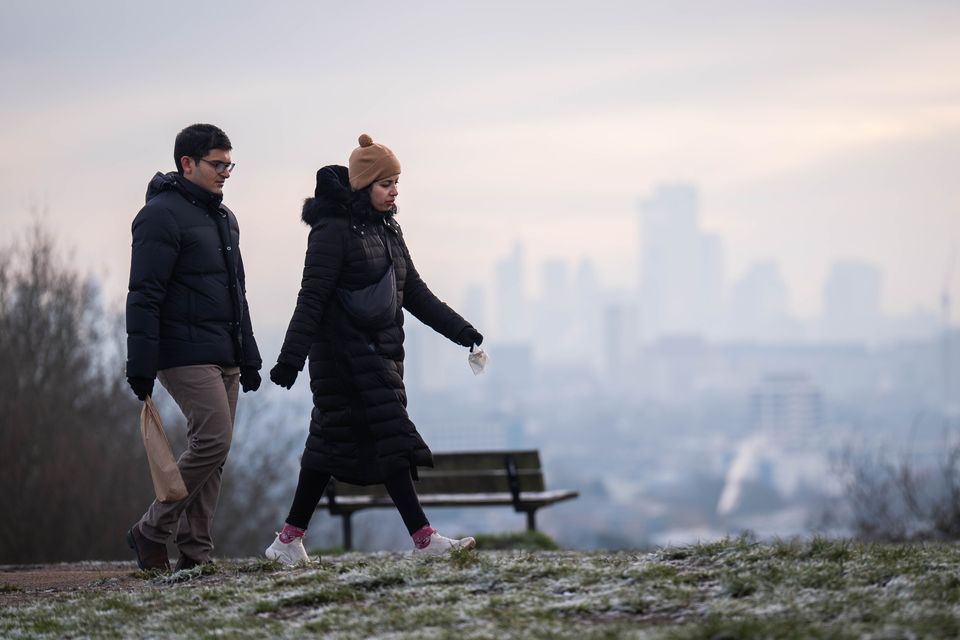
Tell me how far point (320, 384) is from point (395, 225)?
0.89 meters

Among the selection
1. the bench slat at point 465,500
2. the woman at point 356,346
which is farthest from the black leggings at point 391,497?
the bench slat at point 465,500

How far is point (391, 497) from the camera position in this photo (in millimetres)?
7293

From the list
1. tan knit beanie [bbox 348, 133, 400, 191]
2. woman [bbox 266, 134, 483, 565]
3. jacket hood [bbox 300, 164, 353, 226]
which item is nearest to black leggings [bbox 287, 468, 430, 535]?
woman [bbox 266, 134, 483, 565]

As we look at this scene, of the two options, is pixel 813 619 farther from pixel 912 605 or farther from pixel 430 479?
pixel 430 479

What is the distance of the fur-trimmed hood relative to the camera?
7.20 meters

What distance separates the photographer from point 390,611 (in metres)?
5.71

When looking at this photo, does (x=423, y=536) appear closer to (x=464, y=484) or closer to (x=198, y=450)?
(x=198, y=450)

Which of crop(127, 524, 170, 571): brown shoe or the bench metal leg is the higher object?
crop(127, 524, 170, 571): brown shoe

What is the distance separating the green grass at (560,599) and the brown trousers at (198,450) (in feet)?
1.45

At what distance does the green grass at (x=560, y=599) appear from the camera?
16.5 ft

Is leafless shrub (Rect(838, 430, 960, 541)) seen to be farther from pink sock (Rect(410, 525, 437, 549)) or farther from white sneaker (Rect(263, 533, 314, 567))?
white sneaker (Rect(263, 533, 314, 567))

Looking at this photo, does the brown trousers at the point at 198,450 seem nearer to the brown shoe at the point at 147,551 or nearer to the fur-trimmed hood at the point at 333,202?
the brown shoe at the point at 147,551

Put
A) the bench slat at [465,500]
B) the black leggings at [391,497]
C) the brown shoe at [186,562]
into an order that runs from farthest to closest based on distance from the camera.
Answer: the bench slat at [465,500] < the brown shoe at [186,562] < the black leggings at [391,497]

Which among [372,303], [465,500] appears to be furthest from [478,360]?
[465,500]
